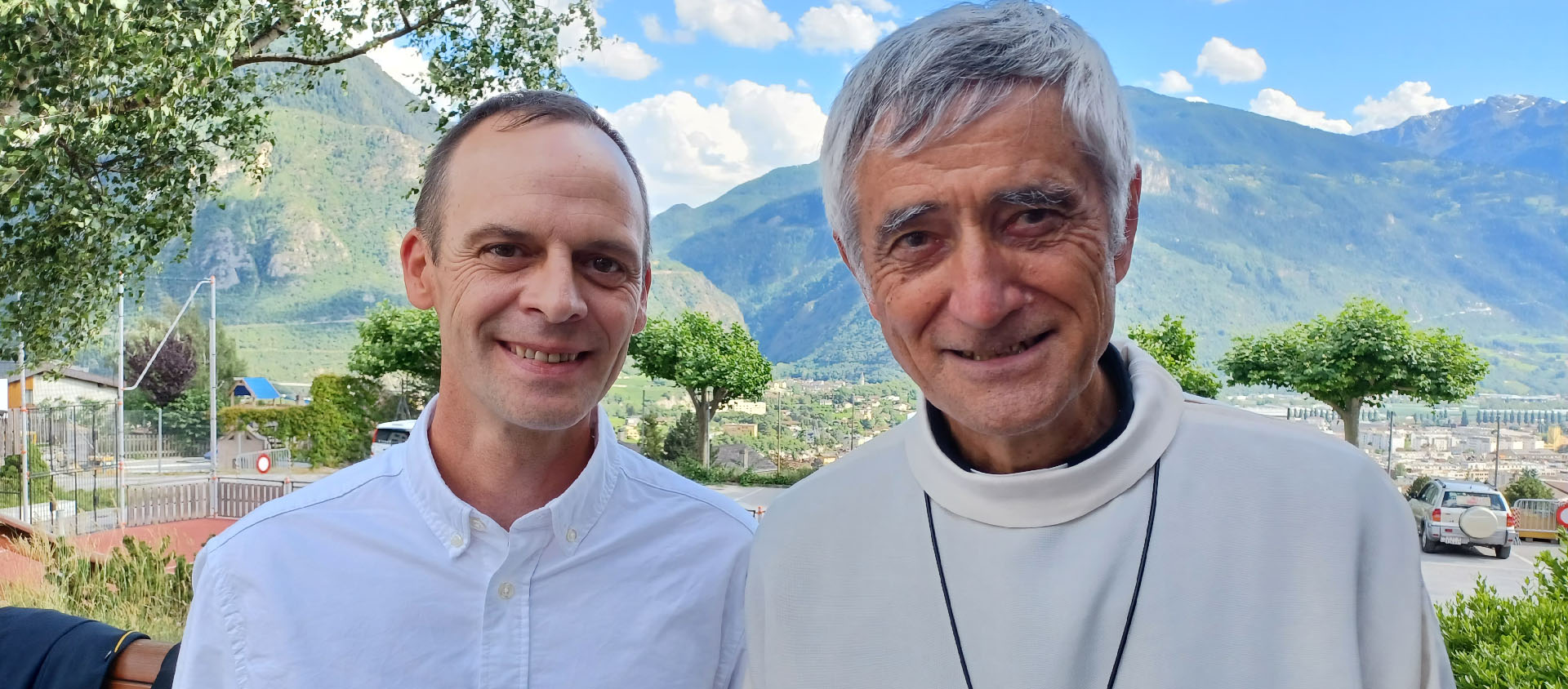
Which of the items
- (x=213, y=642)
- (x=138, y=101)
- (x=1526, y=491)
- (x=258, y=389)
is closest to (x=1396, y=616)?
(x=213, y=642)


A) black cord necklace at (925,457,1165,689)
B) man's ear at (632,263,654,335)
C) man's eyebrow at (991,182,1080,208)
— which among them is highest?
man's eyebrow at (991,182,1080,208)

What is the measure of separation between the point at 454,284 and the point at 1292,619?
1072 millimetres

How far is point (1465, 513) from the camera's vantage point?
14.6 meters

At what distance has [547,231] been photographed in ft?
4.25

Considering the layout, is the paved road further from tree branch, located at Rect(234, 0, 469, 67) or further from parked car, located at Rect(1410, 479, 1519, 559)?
tree branch, located at Rect(234, 0, 469, 67)

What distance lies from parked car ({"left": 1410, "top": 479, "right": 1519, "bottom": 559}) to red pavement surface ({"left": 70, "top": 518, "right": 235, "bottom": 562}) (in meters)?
15.9

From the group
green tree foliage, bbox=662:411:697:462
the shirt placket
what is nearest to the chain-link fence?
the shirt placket

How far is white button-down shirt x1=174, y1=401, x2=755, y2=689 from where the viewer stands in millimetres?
1251

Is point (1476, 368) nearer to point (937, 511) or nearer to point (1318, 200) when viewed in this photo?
point (937, 511)

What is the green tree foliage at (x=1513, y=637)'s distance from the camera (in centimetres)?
254

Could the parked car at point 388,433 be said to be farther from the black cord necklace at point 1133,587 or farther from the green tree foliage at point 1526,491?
the green tree foliage at point 1526,491

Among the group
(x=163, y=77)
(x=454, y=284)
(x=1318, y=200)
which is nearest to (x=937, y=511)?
(x=454, y=284)

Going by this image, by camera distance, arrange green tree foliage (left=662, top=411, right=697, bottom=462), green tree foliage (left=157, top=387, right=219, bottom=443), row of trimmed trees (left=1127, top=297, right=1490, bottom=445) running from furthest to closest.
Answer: green tree foliage (left=157, top=387, right=219, bottom=443), green tree foliage (left=662, top=411, right=697, bottom=462), row of trimmed trees (left=1127, top=297, right=1490, bottom=445)

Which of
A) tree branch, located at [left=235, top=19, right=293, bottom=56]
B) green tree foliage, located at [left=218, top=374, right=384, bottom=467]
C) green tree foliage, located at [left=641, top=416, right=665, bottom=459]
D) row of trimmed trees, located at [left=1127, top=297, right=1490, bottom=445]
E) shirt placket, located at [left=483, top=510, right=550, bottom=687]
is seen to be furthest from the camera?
green tree foliage, located at [left=218, top=374, right=384, bottom=467]
